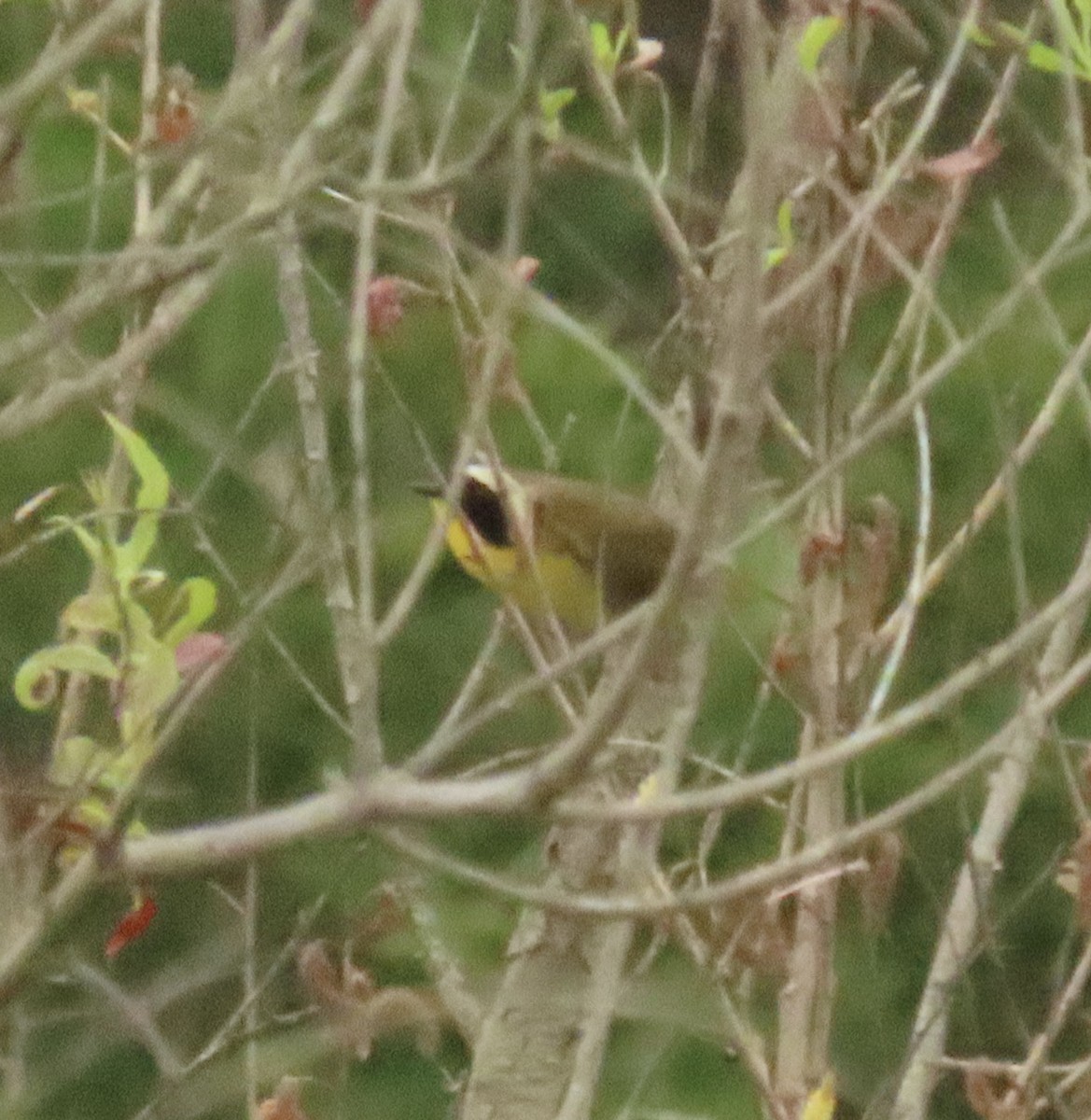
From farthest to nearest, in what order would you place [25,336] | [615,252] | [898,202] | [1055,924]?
[615,252] → [1055,924] → [898,202] → [25,336]

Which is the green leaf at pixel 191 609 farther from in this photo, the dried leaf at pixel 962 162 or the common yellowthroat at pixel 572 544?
the dried leaf at pixel 962 162

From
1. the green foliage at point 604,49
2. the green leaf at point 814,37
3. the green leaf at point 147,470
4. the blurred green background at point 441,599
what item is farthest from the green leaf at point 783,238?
the blurred green background at point 441,599

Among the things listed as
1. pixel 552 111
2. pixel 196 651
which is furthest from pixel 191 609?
pixel 552 111

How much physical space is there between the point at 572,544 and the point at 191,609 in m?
1.18

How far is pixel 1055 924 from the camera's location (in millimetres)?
3742

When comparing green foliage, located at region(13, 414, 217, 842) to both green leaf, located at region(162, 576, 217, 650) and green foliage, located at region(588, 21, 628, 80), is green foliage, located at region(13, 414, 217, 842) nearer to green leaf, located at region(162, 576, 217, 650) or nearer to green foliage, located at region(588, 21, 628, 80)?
green leaf, located at region(162, 576, 217, 650)

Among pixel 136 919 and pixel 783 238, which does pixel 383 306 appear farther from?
pixel 136 919

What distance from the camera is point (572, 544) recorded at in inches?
98.8

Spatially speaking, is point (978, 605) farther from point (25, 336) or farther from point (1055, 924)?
point (25, 336)

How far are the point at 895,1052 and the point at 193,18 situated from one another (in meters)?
2.13

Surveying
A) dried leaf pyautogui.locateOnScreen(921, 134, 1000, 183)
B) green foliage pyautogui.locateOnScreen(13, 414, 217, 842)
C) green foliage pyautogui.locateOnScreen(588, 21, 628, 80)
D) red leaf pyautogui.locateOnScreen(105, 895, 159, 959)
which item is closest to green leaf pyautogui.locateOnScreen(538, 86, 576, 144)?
green foliage pyautogui.locateOnScreen(588, 21, 628, 80)

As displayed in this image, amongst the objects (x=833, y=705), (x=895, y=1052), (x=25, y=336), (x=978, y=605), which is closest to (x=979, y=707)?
(x=978, y=605)

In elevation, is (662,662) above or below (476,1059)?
above

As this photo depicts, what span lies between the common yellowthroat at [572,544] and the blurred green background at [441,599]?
0.76 feet
